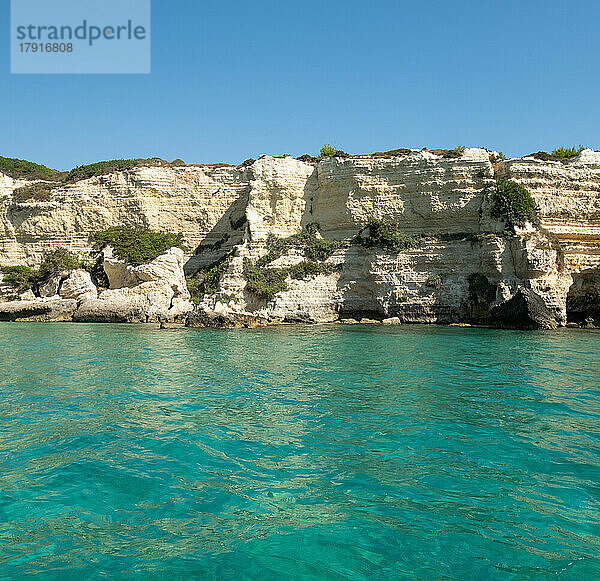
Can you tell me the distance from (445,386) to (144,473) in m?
7.22

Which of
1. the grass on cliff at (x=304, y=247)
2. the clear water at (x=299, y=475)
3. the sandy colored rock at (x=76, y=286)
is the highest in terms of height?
the grass on cliff at (x=304, y=247)

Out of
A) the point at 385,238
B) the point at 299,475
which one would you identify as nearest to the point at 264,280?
the point at 385,238

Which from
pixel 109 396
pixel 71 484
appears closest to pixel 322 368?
pixel 109 396

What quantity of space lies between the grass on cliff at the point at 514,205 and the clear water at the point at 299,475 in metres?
18.1

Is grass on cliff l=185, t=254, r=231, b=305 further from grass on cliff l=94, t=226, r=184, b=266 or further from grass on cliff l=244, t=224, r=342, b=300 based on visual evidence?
grass on cliff l=94, t=226, r=184, b=266

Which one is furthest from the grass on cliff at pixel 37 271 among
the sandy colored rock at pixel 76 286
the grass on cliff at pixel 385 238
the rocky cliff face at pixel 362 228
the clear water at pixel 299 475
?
the clear water at pixel 299 475

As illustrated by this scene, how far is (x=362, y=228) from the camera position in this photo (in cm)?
3334

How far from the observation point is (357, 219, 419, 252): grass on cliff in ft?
103

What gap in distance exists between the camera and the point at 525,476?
5.97 m

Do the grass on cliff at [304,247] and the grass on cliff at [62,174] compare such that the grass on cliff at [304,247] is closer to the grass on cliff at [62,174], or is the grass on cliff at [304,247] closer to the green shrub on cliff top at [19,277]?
the grass on cliff at [62,174]

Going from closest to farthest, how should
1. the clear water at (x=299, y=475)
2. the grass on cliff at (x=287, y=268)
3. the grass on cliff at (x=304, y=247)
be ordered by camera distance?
the clear water at (x=299, y=475), the grass on cliff at (x=287, y=268), the grass on cliff at (x=304, y=247)

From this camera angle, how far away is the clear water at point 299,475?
426 centimetres

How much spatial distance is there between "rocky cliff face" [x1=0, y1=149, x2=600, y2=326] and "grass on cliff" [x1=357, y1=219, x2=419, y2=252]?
283 millimetres

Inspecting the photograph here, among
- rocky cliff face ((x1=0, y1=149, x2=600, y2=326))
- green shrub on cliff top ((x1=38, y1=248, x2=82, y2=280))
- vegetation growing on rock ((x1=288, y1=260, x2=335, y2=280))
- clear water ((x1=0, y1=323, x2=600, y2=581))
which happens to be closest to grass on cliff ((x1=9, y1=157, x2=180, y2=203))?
rocky cliff face ((x1=0, y1=149, x2=600, y2=326))
